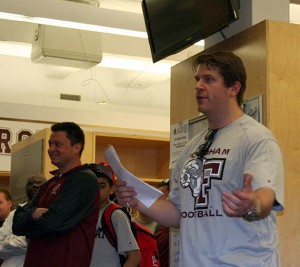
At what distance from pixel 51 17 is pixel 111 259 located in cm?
259

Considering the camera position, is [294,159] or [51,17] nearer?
[294,159]

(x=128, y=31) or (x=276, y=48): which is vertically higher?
(x=128, y=31)

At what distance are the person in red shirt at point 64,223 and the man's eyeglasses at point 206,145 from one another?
122 centimetres

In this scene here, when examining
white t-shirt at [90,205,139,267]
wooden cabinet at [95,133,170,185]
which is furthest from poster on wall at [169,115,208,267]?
wooden cabinet at [95,133,170,185]

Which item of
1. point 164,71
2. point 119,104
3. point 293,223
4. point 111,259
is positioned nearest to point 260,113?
point 293,223

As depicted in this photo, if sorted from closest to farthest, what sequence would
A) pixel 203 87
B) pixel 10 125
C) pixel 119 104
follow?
pixel 203 87 → pixel 10 125 → pixel 119 104

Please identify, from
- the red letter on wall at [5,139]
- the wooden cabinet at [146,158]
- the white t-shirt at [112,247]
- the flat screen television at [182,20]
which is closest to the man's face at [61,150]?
the white t-shirt at [112,247]

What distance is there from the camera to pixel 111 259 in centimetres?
409

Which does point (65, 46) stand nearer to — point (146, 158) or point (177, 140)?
point (146, 158)

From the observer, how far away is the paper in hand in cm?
256

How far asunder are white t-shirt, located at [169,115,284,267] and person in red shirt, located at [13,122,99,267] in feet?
3.80

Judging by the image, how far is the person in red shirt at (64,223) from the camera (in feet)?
11.7

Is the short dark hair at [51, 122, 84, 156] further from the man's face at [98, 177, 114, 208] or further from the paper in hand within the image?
the paper in hand

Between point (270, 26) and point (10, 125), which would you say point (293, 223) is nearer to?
point (270, 26)
